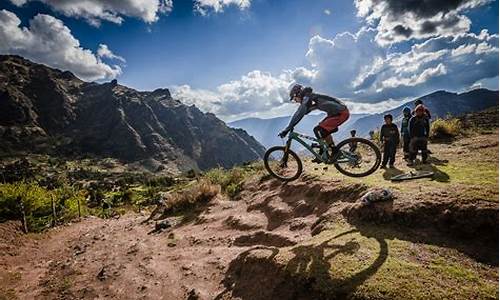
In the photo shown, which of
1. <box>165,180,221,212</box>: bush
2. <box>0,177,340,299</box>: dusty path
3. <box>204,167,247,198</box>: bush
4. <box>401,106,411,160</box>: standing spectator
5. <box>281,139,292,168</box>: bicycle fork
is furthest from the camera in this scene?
<box>204,167,247,198</box>: bush

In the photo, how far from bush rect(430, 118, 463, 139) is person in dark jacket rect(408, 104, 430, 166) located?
19.4ft

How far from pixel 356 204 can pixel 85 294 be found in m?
9.63

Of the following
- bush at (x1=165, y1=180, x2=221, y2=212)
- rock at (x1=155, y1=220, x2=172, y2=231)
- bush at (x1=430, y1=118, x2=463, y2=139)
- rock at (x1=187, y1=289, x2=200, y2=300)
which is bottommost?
rock at (x1=187, y1=289, x2=200, y2=300)

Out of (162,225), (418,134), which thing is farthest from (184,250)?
(418,134)

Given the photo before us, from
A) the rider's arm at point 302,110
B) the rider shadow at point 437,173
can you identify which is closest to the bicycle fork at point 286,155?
the rider's arm at point 302,110

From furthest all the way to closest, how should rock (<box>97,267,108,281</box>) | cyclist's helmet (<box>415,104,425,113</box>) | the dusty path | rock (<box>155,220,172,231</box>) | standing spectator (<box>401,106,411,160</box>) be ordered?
rock (<box>155,220,172,231</box>) < standing spectator (<box>401,106,411,160</box>) < cyclist's helmet (<box>415,104,425,113</box>) < rock (<box>97,267,108,281</box>) < the dusty path

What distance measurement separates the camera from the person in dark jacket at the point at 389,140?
48.6 feet

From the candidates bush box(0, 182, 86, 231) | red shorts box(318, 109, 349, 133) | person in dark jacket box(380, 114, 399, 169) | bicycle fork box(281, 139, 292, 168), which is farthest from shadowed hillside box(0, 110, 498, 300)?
bush box(0, 182, 86, 231)

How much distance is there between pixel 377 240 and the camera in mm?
8328

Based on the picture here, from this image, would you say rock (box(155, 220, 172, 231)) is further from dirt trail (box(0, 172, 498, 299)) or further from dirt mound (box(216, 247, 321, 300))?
dirt mound (box(216, 247, 321, 300))

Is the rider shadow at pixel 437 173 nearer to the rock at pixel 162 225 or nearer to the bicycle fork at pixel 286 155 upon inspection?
the bicycle fork at pixel 286 155

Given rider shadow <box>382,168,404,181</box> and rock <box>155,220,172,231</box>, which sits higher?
rider shadow <box>382,168,404,181</box>

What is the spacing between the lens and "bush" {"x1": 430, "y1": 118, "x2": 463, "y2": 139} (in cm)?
1977

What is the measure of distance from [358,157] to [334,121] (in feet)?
5.12
